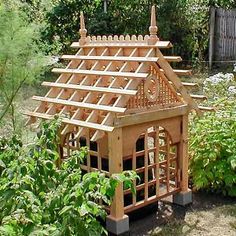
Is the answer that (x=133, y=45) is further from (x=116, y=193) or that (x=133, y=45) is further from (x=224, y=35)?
(x=224, y=35)

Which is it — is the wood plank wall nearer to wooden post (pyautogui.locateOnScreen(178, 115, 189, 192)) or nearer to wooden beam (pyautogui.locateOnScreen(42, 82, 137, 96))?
wooden post (pyautogui.locateOnScreen(178, 115, 189, 192))

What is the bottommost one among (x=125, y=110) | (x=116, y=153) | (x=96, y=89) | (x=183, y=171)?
(x=183, y=171)

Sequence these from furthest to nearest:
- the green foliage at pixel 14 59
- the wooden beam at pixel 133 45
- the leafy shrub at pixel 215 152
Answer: the leafy shrub at pixel 215 152
the green foliage at pixel 14 59
the wooden beam at pixel 133 45

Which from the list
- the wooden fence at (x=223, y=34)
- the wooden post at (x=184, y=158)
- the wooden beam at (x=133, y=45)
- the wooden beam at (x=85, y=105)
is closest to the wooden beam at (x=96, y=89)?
the wooden beam at (x=85, y=105)

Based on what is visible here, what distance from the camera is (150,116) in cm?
445

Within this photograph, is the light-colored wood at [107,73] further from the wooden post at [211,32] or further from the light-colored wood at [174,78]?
the wooden post at [211,32]

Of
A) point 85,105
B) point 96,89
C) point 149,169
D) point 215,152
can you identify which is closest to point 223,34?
point 215,152

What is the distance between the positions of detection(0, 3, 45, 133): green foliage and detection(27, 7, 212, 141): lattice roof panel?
1.67 feet

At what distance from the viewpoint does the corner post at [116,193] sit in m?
4.21

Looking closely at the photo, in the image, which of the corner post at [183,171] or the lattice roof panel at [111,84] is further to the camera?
the corner post at [183,171]

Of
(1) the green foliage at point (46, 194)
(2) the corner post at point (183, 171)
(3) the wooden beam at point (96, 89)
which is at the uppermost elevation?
(3) the wooden beam at point (96, 89)

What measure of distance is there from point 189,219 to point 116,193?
962mm

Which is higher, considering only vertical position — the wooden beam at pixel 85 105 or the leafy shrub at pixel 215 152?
the wooden beam at pixel 85 105

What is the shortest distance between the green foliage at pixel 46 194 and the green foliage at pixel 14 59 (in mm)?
2552
